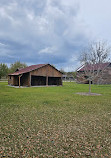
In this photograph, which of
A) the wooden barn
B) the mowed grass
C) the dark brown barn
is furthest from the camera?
the wooden barn

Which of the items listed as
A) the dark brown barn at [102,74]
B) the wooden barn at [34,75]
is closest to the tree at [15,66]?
the wooden barn at [34,75]

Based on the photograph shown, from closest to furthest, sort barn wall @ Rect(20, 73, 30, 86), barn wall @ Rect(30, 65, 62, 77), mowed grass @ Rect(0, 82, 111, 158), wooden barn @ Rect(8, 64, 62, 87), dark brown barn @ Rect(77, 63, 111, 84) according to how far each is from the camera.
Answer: mowed grass @ Rect(0, 82, 111, 158) < dark brown barn @ Rect(77, 63, 111, 84) < wooden barn @ Rect(8, 64, 62, 87) < barn wall @ Rect(20, 73, 30, 86) < barn wall @ Rect(30, 65, 62, 77)

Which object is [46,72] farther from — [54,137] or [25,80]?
[54,137]

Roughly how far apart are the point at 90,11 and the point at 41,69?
39.6 ft

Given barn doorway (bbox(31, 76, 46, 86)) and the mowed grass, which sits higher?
barn doorway (bbox(31, 76, 46, 86))

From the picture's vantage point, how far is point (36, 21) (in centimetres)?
1548

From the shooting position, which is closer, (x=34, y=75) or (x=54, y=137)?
(x=54, y=137)

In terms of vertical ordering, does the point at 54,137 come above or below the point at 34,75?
below

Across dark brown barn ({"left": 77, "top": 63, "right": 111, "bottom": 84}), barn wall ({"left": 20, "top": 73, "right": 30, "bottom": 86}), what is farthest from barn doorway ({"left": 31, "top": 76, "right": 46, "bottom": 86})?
dark brown barn ({"left": 77, "top": 63, "right": 111, "bottom": 84})

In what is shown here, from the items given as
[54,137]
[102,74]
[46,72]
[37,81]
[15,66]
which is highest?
[15,66]

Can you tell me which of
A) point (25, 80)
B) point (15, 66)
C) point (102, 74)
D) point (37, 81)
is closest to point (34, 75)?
point (25, 80)

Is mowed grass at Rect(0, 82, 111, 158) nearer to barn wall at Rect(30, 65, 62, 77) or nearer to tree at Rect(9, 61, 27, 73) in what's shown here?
barn wall at Rect(30, 65, 62, 77)

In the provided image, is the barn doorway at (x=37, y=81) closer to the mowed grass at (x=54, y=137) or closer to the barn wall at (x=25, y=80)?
the barn wall at (x=25, y=80)

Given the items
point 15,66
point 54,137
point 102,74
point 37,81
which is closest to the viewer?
point 54,137
